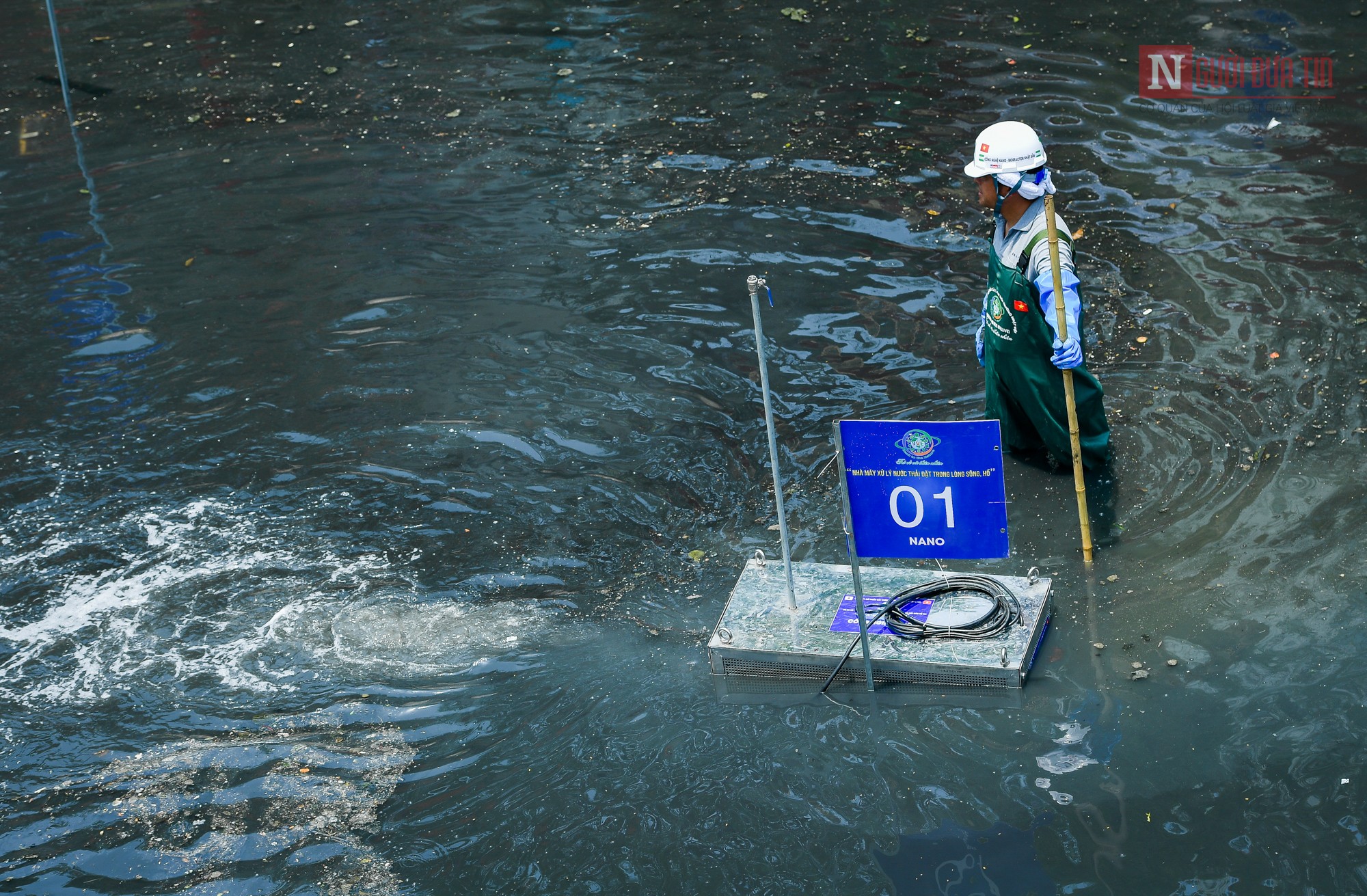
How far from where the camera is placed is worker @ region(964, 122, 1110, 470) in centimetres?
607

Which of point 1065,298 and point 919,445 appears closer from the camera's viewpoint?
point 919,445

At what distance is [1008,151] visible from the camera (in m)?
6.04

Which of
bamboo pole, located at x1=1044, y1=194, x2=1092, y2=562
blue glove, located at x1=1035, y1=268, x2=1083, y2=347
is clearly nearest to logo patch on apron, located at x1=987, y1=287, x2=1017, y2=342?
blue glove, located at x1=1035, y1=268, x2=1083, y2=347

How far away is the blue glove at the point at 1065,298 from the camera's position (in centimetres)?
611

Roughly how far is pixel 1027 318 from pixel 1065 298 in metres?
0.23

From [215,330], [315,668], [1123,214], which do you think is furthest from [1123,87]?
[315,668]

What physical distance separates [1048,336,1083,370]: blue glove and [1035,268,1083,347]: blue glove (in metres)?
0.13

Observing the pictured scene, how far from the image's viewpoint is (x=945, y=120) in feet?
37.5

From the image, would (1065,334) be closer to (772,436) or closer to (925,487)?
(925,487)

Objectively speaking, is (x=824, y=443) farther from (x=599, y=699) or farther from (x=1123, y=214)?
(x=1123, y=214)

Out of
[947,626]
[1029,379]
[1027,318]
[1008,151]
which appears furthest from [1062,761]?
[1008,151]

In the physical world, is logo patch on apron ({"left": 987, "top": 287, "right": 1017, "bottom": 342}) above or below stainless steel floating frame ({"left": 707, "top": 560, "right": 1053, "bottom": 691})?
above
